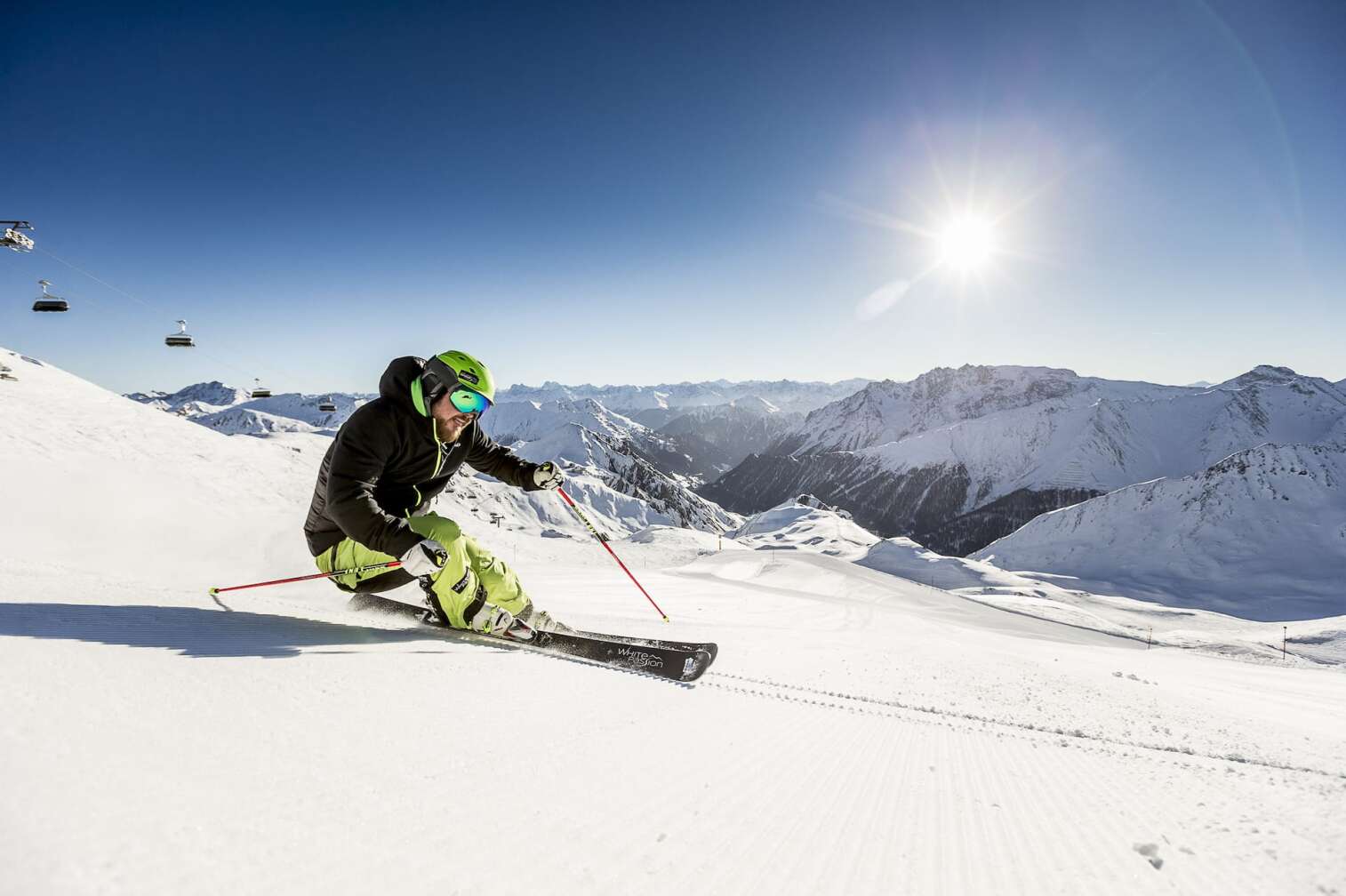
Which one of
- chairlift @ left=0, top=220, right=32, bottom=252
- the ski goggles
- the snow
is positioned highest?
chairlift @ left=0, top=220, right=32, bottom=252

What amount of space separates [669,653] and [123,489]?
586 inches

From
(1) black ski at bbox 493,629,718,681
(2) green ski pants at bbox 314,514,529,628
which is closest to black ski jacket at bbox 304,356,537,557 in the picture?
(2) green ski pants at bbox 314,514,529,628

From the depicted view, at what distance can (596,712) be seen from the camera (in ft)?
11.8

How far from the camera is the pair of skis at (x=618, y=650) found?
15.8ft

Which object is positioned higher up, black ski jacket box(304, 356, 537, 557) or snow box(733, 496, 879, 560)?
black ski jacket box(304, 356, 537, 557)

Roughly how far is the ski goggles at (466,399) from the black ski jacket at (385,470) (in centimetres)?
35

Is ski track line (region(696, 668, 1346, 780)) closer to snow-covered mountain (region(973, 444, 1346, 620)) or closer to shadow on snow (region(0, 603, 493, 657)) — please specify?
shadow on snow (region(0, 603, 493, 657))

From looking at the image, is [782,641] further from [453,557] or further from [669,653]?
[453,557]

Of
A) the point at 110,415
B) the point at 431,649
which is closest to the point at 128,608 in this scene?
the point at 431,649

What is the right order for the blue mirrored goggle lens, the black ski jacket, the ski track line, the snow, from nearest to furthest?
the ski track line, the black ski jacket, the blue mirrored goggle lens, the snow

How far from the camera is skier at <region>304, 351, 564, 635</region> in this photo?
14.9 feet

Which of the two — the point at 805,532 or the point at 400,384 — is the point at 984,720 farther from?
the point at 805,532

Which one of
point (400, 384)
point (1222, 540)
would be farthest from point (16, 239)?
point (1222, 540)

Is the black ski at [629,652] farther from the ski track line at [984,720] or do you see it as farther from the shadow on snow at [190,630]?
the shadow on snow at [190,630]
